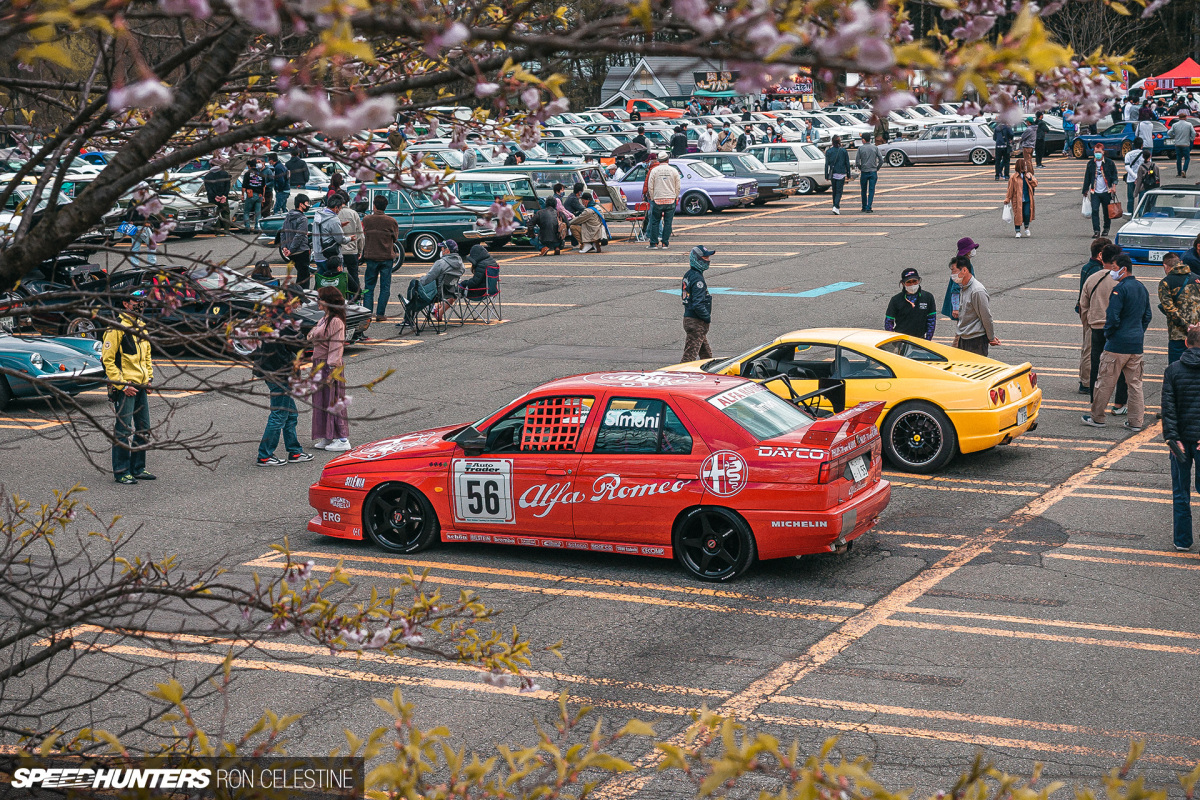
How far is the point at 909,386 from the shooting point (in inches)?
463

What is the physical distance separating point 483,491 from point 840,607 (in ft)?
9.74

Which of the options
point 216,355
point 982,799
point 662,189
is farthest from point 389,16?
point 662,189

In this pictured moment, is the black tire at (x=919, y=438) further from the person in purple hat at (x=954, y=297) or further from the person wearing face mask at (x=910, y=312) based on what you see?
the person in purple hat at (x=954, y=297)

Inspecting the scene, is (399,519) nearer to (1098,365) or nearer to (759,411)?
(759,411)

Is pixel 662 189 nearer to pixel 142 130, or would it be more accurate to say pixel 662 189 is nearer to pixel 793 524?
pixel 793 524

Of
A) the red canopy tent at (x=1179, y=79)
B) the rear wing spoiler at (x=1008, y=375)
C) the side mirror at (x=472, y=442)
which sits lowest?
the side mirror at (x=472, y=442)

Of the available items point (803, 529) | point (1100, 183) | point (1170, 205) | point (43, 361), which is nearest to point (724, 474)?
point (803, 529)

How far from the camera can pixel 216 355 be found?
437 cm

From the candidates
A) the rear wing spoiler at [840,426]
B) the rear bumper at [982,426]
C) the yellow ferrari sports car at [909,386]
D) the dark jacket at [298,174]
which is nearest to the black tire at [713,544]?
the rear wing spoiler at [840,426]

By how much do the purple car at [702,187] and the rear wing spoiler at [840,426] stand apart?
80.2 ft

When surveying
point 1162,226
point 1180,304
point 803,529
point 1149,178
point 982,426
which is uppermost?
point 1149,178

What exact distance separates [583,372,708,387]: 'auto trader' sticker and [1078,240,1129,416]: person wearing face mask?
5.85 meters

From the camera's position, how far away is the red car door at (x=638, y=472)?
30.1ft

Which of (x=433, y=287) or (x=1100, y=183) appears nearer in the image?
(x=433, y=287)
